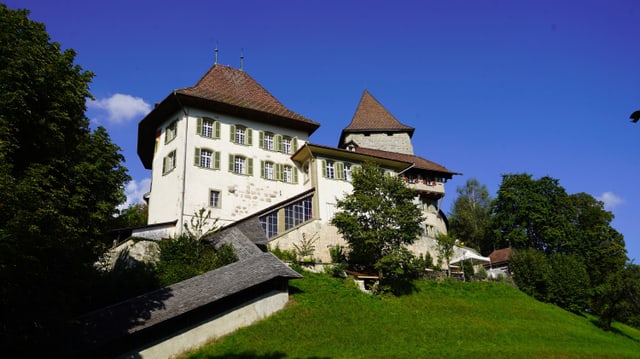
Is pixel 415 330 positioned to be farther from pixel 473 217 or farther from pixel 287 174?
pixel 473 217

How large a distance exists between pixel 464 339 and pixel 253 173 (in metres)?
16.6

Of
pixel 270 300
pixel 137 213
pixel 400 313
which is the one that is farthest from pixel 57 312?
pixel 137 213

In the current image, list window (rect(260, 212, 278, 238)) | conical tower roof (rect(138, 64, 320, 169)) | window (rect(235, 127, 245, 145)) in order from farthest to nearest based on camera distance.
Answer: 1. window (rect(235, 127, 245, 145))
2. conical tower roof (rect(138, 64, 320, 169))
3. window (rect(260, 212, 278, 238))

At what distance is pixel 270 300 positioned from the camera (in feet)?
62.9

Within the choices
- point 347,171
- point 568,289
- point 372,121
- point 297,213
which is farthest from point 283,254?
point 372,121

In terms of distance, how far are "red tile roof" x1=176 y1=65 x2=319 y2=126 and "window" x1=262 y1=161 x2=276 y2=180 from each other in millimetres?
3332

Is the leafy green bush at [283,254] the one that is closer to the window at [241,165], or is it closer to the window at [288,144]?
the window at [241,165]

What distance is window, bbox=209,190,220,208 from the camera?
2872 cm

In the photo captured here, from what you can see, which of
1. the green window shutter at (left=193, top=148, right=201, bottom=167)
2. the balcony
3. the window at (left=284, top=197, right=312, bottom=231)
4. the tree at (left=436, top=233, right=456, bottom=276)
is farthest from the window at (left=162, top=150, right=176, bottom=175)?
the balcony

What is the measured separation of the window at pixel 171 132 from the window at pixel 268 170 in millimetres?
5666

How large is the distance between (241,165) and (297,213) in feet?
15.7

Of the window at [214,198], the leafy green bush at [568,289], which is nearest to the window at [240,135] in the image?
the window at [214,198]

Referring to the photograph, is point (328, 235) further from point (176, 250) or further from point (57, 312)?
point (57, 312)

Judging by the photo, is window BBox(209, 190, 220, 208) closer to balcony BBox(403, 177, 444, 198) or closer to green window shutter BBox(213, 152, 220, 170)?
green window shutter BBox(213, 152, 220, 170)
